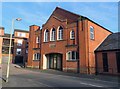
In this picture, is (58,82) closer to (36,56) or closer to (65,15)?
(65,15)

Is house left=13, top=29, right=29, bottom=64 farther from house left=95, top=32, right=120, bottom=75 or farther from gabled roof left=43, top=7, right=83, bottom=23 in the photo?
house left=95, top=32, right=120, bottom=75

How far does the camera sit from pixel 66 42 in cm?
2753

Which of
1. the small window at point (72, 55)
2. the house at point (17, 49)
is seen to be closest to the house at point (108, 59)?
the small window at point (72, 55)

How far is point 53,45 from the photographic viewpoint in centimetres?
2966

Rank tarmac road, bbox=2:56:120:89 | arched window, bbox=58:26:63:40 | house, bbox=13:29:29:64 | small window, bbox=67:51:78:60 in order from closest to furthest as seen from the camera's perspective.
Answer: tarmac road, bbox=2:56:120:89 < small window, bbox=67:51:78:60 < arched window, bbox=58:26:63:40 < house, bbox=13:29:29:64

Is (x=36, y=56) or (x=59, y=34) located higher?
(x=59, y=34)

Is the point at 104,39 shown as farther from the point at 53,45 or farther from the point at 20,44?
the point at 20,44

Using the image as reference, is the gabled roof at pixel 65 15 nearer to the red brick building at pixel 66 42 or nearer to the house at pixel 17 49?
the red brick building at pixel 66 42

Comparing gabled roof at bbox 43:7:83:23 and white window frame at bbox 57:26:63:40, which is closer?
gabled roof at bbox 43:7:83:23

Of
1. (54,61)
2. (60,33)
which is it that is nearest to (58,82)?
(60,33)

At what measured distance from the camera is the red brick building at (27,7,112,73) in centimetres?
2486

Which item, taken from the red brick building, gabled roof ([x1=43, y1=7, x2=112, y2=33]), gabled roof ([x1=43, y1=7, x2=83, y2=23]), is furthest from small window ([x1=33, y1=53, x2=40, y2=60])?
gabled roof ([x1=43, y1=7, x2=83, y2=23])

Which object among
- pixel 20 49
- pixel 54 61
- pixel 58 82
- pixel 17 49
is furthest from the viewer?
pixel 20 49

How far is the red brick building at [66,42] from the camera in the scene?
2486cm
